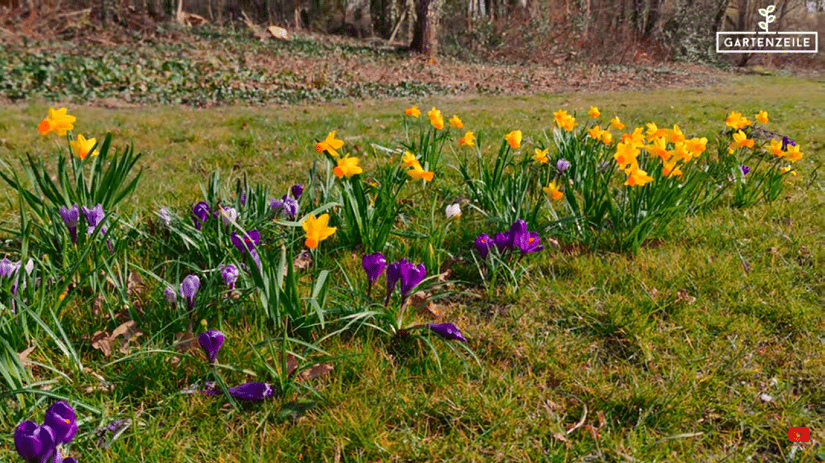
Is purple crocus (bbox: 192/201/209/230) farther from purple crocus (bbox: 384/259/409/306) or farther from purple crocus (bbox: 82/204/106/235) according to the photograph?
purple crocus (bbox: 384/259/409/306)

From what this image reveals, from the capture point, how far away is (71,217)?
214 centimetres

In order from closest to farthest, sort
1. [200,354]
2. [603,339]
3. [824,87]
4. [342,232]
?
[200,354] < [603,339] < [342,232] < [824,87]

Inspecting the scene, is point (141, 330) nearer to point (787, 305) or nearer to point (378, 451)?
point (378, 451)

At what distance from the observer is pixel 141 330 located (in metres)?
1.95

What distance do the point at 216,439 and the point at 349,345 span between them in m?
0.54

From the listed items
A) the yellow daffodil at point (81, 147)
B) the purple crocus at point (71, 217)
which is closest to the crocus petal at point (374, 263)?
the purple crocus at point (71, 217)

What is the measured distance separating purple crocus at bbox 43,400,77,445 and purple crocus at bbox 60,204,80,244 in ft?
3.53

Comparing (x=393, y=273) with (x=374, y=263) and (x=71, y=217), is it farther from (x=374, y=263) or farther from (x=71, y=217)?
(x=71, y=217)

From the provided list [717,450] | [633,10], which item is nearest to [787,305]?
[717,450]

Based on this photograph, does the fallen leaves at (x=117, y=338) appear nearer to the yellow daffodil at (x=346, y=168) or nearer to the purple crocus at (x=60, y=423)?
the purple crocus at (x=60, y=423)

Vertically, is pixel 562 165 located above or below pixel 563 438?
above

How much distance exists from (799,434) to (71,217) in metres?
2.53

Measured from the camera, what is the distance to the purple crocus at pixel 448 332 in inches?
73.6

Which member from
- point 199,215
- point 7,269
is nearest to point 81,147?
point 199,215
